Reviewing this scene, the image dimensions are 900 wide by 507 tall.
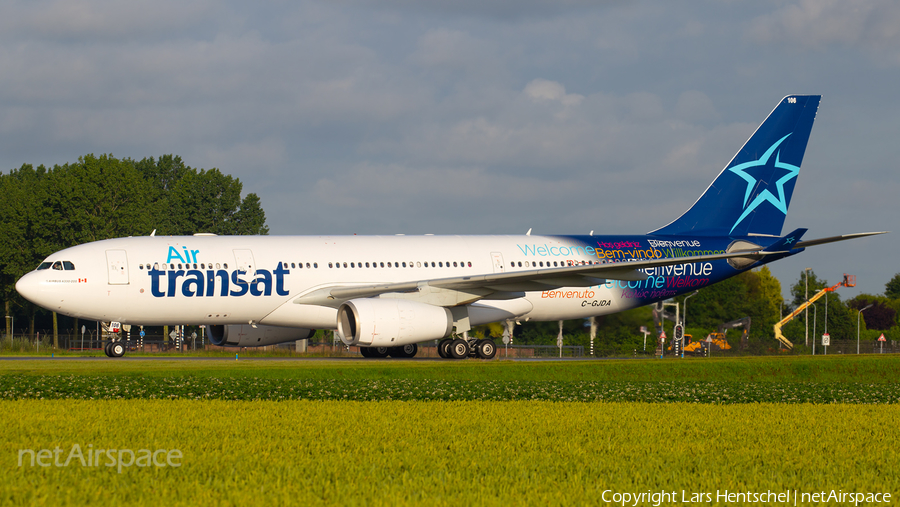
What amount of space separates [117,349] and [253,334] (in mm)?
3731

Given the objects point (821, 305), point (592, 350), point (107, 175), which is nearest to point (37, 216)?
point (107, 175)

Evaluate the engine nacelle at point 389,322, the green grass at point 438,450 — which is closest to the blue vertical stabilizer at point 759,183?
the engine nacelle at point 389,322

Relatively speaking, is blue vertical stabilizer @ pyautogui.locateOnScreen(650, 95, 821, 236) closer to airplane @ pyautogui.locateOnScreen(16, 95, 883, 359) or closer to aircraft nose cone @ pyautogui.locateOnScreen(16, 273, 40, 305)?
airplane @ pyautogui.locateOnScreen(16, 95, 883, 359)

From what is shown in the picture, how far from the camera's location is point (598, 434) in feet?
35.3

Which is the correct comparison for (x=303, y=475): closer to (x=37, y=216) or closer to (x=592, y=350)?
(x=592, y=350)

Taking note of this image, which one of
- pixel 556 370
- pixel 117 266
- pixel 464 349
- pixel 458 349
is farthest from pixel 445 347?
pixel 117 266

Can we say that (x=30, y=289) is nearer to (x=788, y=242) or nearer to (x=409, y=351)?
(x=409, y=351)

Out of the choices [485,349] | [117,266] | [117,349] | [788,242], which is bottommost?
[485,349]

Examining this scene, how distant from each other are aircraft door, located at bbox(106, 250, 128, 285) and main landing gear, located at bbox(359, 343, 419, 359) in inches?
297

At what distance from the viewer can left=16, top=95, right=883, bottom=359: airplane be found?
79.9ft

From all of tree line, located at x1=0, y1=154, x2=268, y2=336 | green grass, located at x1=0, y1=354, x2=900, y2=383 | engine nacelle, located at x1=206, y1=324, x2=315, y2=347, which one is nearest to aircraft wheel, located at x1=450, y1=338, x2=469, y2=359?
engine nacelle, located at x1=206, y1=324, x2=315, y2=347

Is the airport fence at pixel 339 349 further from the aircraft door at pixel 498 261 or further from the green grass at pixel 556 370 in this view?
the green grass at pixel 556 370

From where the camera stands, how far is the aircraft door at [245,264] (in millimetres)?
25172

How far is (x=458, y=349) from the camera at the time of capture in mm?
26469
